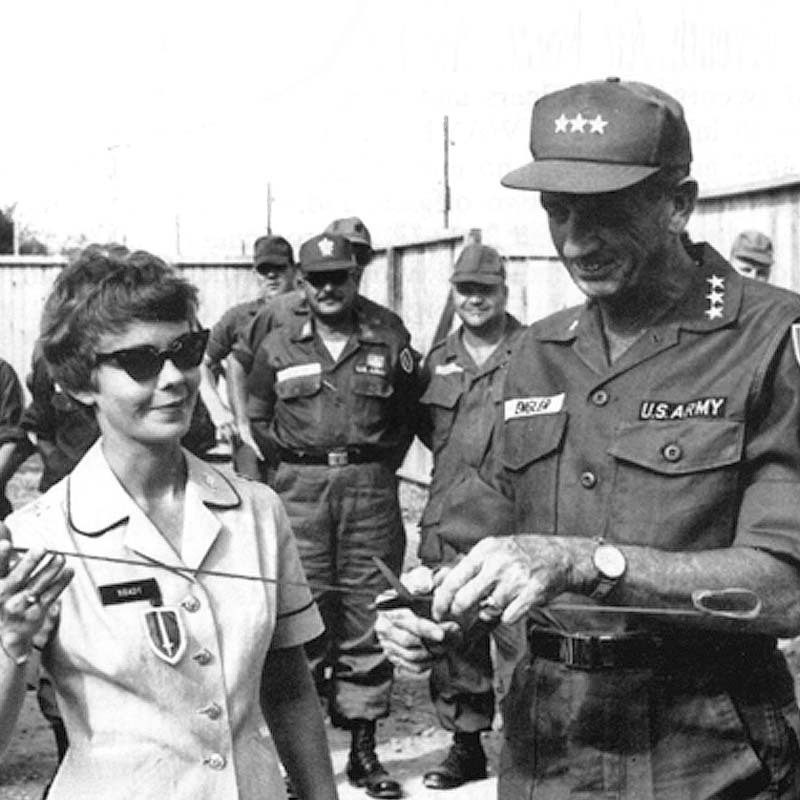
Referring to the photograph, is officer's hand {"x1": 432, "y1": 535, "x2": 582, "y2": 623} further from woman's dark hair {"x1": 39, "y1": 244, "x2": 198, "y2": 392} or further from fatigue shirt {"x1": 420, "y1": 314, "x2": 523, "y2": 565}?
fatigue shirt {"x1": 420, "y1": 314, "x2": 523, "y2": 565}

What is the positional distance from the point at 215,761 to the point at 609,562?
A: 824mm

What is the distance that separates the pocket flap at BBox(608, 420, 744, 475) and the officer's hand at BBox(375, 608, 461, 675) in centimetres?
46

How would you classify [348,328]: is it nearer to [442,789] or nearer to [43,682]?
[442,789]

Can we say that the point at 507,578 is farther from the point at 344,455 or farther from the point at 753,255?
the point at 753,255

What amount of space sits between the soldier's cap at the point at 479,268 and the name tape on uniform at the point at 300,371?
811 mm

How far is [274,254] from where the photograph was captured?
400 inches

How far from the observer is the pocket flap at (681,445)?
8.70 ft

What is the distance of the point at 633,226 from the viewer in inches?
109

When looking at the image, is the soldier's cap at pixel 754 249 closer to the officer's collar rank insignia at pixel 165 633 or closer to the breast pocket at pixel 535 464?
the breast pocket at pixel 535 464

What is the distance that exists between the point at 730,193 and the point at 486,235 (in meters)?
3.30

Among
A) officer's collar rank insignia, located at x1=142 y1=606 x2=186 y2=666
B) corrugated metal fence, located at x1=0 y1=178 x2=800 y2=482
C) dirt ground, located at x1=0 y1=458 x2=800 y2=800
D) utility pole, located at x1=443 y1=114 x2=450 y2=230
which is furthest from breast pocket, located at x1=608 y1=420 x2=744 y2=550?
utility pole, located at x1=443 y1=114 x2=450 y2=230

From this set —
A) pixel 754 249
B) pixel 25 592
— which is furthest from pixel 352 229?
pixel 25 592

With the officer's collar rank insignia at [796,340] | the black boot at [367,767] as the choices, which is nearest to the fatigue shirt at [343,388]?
the black boot at [367,767]

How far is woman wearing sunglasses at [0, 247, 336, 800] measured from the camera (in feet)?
8.79
